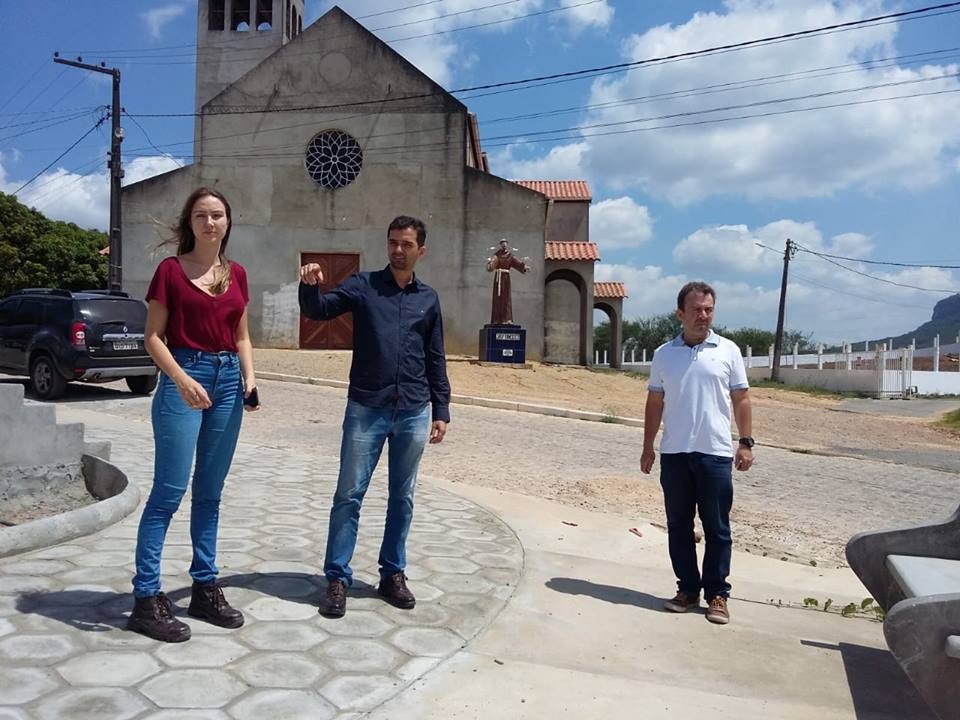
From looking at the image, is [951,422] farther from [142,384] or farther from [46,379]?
[46,379]

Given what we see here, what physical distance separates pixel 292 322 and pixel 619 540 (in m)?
21.9

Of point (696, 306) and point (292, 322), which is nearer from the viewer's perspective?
point (696, 306)

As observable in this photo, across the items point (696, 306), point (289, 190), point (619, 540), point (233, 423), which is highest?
point (289, 190)

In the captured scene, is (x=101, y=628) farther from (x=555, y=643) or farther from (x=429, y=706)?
(x=555, y=643)

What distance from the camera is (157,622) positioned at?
341 centimetres

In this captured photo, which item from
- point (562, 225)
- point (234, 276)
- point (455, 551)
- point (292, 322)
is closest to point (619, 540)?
point (455, 551)

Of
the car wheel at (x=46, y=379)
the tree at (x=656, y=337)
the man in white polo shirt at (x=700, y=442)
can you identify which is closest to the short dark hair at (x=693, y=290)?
the man in white polo shirt at (x=700, y=442)

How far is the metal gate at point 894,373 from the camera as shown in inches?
1478

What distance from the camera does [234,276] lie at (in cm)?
373

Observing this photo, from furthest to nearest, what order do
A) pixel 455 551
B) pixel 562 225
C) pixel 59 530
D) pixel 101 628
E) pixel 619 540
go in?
pixel 562 225, pixel 619 540, pixel 455 551, pixel 59 530, pixel 101 628

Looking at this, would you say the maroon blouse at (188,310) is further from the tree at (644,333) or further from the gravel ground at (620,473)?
the tree at (644,333)

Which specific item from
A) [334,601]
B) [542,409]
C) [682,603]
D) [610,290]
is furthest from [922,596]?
[610,290]

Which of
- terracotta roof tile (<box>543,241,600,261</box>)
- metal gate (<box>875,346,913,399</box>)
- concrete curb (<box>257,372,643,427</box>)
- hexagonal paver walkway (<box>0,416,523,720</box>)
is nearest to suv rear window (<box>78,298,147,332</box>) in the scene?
concrete curb (<box>257,372,643,427</box>)

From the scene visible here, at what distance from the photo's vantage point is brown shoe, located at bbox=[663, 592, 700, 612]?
14.3ft
